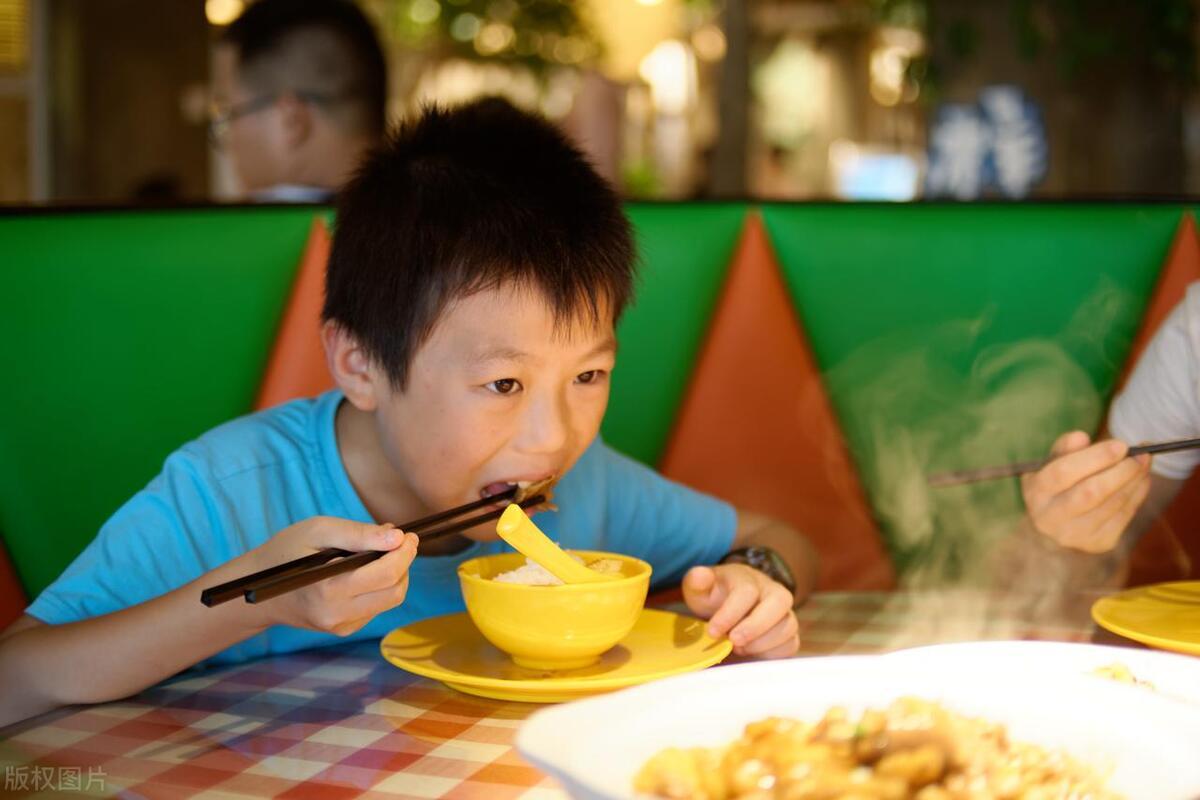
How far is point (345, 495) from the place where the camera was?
1.37 m

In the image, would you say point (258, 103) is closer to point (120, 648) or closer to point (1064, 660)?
point (120, 648)

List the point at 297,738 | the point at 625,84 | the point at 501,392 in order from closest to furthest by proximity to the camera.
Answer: the point at 297,738, the point at 501,392, the point at 625,84

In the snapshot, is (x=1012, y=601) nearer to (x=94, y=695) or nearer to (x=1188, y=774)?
(x=1188, y=774)

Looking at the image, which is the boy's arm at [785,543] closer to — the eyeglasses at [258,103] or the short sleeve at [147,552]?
the short sleeve at [147,552]

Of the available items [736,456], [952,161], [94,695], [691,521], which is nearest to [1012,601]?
[691,521]

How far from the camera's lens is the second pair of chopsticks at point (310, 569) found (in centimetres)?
82

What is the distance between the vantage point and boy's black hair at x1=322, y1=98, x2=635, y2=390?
1.25 metres

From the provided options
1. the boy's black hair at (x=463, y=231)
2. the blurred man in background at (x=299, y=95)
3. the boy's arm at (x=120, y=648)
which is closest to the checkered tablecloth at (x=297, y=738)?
the boy's arm at (x=120, y=648)

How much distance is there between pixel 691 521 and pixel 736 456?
0.42 m

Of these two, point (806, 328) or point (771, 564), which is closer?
point (771, 564)

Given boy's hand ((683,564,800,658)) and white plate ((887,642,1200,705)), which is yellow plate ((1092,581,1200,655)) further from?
boy's hand ((683,564,800,658))

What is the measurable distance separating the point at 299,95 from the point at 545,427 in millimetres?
1827

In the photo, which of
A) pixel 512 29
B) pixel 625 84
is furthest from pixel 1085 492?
pixel 512 29

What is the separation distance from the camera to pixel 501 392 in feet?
4.02
